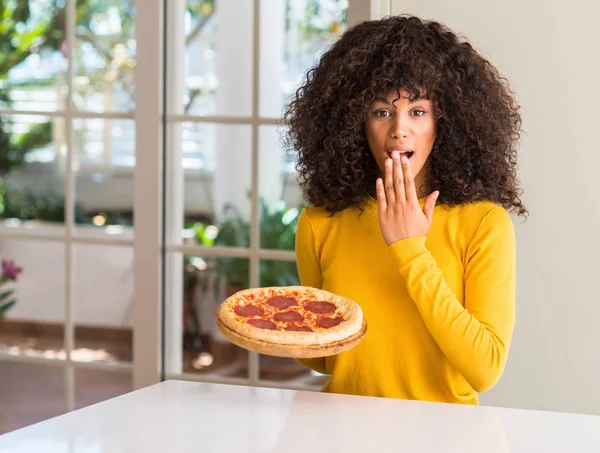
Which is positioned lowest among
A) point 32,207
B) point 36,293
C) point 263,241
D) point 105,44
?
point 36,293

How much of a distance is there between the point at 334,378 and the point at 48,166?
6.55 meters

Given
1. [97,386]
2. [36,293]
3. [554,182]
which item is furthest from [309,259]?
[36,293]

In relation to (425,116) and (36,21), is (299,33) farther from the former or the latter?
(425,116)

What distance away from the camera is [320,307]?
5.09 feet

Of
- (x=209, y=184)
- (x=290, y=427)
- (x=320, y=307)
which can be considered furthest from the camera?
(x=209, y=184)

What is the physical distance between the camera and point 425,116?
5.70ft

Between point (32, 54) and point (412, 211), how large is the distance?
247 inches

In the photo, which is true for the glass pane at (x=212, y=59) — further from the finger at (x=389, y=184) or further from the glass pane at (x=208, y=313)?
the finger at (x=389, y=184)

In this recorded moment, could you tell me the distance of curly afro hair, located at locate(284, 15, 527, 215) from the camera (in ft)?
5.72

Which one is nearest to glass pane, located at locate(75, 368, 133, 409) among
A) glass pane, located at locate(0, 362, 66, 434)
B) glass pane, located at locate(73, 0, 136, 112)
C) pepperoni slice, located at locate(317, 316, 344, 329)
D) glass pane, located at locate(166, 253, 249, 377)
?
glass pane, located at locate(0, 362, 66, 434)

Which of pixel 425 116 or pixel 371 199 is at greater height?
pixel 425 116

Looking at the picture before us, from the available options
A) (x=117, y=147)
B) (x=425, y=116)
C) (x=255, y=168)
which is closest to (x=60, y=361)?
(x=255, y=168)

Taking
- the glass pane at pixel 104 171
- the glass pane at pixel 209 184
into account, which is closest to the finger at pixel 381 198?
the glass pane at pixel 209 184

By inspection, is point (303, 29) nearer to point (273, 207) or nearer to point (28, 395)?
point (273, 207)
